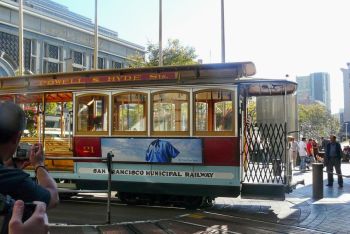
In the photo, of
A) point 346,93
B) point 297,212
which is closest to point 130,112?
point 297,212

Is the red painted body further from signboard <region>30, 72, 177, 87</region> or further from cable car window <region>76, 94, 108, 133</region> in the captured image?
cable car window <region>76, 94, 108, 133</region>

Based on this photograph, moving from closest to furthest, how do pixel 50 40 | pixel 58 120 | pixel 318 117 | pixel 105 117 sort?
pixel 105 117, pixel 58 120, pixel 50 40, pixel 318 117

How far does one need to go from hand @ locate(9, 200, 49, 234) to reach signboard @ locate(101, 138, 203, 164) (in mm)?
8177

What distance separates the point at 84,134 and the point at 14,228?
9390mm

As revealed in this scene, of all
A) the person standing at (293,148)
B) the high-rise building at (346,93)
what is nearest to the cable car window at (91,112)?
the person standing at (293,148)

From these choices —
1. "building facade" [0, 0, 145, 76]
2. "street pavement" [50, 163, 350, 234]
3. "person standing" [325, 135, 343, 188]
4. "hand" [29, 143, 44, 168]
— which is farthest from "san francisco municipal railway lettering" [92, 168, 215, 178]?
"building facade" [0, 0, 145, 76]

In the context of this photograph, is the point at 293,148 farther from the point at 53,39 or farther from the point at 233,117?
the point at 53,39

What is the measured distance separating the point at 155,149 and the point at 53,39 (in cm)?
3323

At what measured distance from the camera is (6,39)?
3600cm

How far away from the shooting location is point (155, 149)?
1014cm

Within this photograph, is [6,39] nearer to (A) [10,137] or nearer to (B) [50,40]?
(B) [50,40]

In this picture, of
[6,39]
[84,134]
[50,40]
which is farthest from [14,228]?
[50,40]

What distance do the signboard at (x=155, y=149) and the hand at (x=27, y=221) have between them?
8.18m

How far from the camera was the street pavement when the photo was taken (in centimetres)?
795
